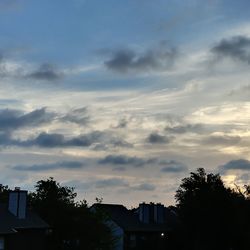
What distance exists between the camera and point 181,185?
80750 millimetres

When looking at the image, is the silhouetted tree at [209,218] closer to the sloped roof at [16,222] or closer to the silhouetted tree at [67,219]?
the silhouetted tree at [67,219]

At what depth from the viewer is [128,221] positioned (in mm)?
93875

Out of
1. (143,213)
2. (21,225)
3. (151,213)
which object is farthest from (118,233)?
(21,225)

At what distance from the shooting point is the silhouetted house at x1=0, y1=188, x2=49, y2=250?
59.3 m

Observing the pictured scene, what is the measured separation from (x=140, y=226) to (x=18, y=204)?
3444cm

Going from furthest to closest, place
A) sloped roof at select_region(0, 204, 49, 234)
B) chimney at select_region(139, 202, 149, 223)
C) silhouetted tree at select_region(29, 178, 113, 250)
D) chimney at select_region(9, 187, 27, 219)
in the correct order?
1. chimney at select_region(139, 202, 149, 223)
2. silhouetted tree at select_region(29, 178, 113, 250)
3. chimney at select_region(9, 187, 27, 219)
4. sloped roof at select_region(0, 204, 49, 234)

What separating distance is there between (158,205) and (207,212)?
80.4 ft

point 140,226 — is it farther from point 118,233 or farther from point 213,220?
point 213,220

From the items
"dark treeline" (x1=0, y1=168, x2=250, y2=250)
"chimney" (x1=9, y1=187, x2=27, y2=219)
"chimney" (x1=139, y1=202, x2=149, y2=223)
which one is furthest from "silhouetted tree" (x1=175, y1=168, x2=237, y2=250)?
"chimney" (x1=9, y1=187, x2=27, y2=219)

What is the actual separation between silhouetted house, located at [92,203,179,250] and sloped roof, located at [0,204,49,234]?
20.1 metres

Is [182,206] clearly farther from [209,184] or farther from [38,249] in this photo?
[38,249]

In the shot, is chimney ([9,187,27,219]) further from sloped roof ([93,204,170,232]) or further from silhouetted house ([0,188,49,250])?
sloped roof ([93,204,170,232])

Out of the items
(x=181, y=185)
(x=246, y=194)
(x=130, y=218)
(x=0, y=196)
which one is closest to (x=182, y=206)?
(x=181, y=185)

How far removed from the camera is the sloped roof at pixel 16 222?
57.6 meters
